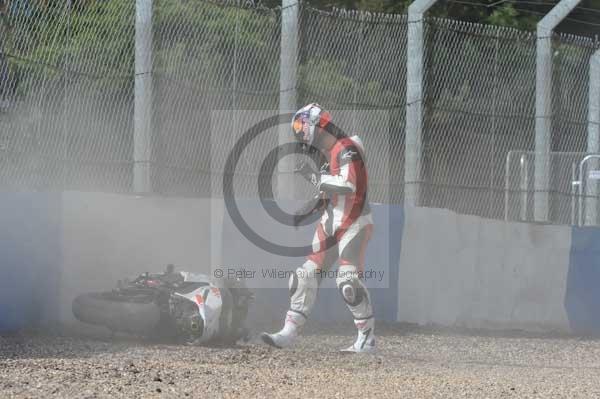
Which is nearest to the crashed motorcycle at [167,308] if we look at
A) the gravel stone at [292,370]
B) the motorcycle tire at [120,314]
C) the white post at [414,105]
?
the motorcycle tire at [120,314]

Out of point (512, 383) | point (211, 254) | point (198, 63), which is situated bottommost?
point (512, 383)

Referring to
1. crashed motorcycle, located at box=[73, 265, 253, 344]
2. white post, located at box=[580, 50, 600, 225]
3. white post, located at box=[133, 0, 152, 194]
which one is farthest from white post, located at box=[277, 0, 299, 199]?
white post, located at box=[580, 50, 600, 225]

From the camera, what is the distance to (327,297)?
10547 millimetres

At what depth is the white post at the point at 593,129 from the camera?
502 inches

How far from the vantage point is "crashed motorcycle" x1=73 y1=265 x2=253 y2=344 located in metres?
8.38

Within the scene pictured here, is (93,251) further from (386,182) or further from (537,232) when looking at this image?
(537,232)

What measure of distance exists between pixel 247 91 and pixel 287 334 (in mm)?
2443

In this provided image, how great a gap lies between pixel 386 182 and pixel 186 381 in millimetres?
4987

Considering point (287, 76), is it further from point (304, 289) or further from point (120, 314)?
point (120, 314)

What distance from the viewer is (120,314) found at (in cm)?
836

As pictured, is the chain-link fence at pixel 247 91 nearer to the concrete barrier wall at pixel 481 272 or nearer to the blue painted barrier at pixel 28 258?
the blue painted barrier at pixel 28 258

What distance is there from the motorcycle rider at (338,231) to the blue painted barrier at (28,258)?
180 centimetres

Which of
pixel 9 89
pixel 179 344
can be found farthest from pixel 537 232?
pixel 9 89

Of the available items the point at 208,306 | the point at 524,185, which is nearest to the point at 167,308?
the point at 208,306
